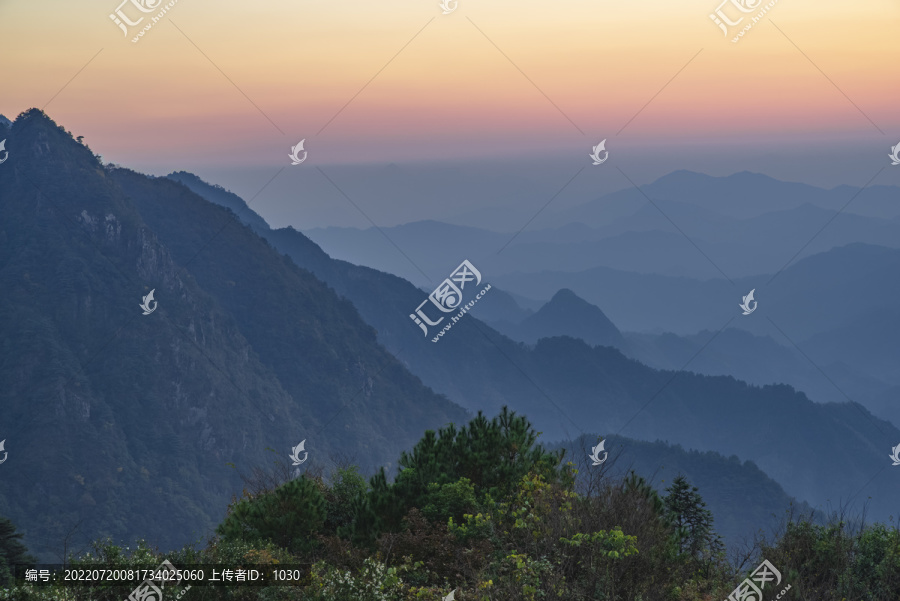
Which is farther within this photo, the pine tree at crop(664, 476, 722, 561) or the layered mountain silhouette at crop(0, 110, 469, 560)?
the layered mountain silhouette at crop(0, 110, 469, 560)

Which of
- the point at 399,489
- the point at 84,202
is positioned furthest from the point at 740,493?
the point at 399,489

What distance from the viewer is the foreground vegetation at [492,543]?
13.1m

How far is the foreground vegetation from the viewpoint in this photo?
13.1m

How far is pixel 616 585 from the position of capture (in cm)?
1345

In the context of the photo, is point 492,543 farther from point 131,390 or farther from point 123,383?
point 131,390

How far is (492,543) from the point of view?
49.5ft

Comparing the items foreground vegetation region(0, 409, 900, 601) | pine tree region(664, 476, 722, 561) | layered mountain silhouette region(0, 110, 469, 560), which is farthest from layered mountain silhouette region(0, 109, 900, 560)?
pine tree region(664, 476, 722, 561)

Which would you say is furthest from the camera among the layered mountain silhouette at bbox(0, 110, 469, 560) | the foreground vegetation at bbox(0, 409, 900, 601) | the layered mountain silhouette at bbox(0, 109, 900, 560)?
the layered mountain silhouette at bbox(0, 109, 900, 560)

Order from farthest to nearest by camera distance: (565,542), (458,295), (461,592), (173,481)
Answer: (173,481) < (458,295) < (565,542) < (461,592)

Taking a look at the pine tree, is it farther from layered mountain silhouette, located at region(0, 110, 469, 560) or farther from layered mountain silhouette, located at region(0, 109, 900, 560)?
layered mountain silhouette, located at region(0, 109, 900, 560)

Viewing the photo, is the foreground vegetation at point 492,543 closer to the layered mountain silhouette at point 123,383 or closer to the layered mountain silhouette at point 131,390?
the layered mountain silhouette at point 123,383

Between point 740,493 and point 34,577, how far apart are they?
174 meters

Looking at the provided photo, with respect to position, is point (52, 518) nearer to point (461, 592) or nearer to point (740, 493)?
point (461, 592)

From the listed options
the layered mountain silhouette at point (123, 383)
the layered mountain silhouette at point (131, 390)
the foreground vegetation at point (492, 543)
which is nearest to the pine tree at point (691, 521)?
the foreground vegetation at point (492, 543)
